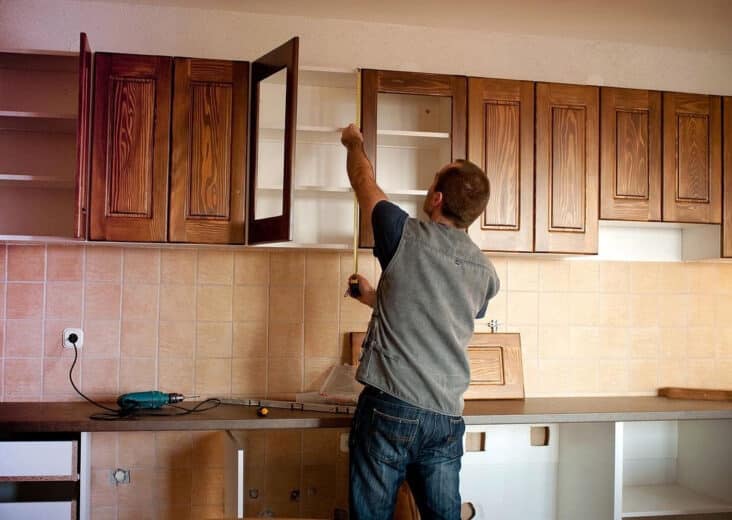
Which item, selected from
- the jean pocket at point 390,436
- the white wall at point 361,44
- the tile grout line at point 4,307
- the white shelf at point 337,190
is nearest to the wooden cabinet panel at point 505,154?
the white shelf at point 337,190

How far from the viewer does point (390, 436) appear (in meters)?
1.92

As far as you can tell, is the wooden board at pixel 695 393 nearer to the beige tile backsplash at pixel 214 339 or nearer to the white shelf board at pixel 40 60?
the beige tile backsplash at pixel 214 339

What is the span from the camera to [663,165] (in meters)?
2.79

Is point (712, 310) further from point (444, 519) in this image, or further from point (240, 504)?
point (240, 504)

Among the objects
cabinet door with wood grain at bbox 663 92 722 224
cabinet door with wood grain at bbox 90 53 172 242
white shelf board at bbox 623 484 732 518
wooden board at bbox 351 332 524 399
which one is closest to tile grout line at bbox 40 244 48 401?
→ cabinet door with wood grain at bbox 90 53 172 242

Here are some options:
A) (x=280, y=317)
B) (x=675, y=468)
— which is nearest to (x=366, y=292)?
(x=280, y=317)

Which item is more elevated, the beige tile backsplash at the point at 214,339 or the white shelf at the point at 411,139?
the white shelf at the point at 411,139

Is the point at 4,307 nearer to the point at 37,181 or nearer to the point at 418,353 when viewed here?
the point at 37,181

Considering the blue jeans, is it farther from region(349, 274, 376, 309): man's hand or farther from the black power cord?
the black power cord

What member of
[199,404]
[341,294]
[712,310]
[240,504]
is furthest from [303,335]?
[712,310]

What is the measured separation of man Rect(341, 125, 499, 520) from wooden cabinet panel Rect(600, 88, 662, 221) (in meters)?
0.99

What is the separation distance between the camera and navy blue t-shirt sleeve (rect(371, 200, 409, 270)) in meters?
1.91

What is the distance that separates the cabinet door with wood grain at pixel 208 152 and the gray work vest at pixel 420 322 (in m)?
0.82

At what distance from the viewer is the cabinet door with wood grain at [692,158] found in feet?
9.17
